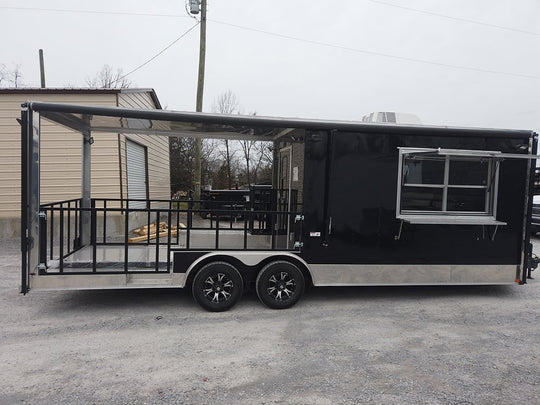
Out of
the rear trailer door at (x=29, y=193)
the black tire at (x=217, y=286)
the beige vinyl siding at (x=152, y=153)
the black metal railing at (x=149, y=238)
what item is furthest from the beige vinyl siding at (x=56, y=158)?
the black tire at (x=217, y=286)

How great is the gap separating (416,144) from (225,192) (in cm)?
1071

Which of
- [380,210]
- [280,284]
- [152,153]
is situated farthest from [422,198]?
[152,153]

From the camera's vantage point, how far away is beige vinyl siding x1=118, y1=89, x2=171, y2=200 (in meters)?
11.1

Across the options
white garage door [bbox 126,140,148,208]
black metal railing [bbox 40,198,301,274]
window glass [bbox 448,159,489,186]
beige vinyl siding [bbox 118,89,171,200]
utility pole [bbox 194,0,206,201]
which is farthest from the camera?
utility pole [bbox 194,0,206,201]

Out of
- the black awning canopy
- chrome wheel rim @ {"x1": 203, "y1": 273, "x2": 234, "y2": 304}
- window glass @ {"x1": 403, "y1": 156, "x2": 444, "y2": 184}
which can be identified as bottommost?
chrome wheel rim @ {"x1": 203, "y1": 273, "x2": 234, "y2": 304}

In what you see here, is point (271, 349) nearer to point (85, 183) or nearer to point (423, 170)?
point (423, 170)

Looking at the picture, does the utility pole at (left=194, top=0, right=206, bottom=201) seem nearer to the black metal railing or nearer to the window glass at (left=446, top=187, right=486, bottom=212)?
the black metal railing

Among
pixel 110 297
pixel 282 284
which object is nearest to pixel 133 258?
pixel 110 297

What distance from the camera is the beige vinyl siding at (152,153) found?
11.1 meters

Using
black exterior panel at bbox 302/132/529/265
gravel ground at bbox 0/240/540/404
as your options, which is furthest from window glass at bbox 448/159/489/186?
gravel ground at bbox 0/240/540/404

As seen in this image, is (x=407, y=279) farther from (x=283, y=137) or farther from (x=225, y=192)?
(x=225, y=192)

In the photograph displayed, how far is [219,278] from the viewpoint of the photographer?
513cm

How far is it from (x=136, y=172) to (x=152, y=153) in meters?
2.26

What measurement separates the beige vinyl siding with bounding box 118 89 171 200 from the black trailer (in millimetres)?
5298
